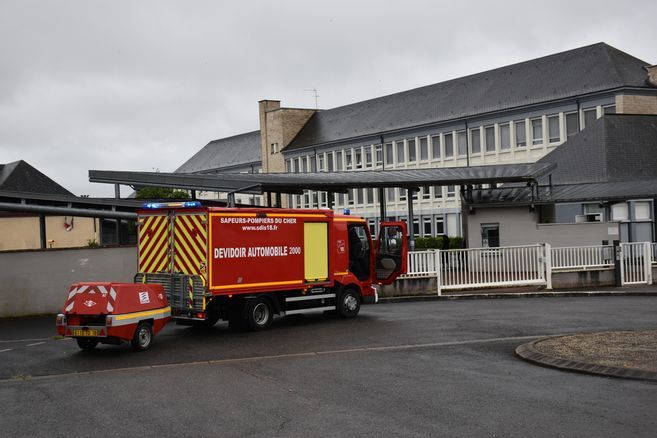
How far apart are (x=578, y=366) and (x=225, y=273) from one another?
7.95 metres

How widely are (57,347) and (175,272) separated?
2.76 meters

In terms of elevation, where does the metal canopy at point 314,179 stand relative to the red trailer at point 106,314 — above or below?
above

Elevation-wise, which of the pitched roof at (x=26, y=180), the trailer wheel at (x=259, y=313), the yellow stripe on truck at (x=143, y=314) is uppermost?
the pitched roof at (x=26, y=180)

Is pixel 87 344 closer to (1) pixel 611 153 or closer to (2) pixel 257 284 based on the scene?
(2) pixel 257 284

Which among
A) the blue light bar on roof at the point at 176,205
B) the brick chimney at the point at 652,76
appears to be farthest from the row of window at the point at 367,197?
the blue light bar on roof at the point at 176,205

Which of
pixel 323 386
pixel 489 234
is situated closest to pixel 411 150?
pixel 489 234

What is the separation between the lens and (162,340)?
17312 millimetres

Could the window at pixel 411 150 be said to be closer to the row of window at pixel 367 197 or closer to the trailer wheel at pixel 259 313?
the row of window at pixel 367 197

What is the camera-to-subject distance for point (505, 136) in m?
67.1

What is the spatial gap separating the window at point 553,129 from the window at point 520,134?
2362 millimetres

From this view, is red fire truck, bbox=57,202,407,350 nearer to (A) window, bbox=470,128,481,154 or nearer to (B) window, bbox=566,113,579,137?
(B) window, bbox=566,113,579,137

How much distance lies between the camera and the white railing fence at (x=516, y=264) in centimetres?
2730

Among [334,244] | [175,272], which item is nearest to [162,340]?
[175,272]

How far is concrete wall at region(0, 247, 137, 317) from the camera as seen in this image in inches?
961
